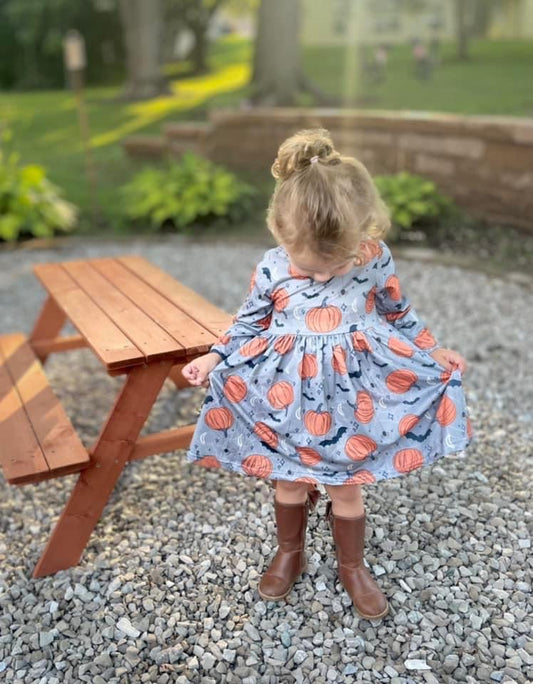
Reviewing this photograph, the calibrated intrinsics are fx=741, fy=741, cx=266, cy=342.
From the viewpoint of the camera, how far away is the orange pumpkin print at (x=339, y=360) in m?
2.01

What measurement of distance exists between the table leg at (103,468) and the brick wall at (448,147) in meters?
4.32

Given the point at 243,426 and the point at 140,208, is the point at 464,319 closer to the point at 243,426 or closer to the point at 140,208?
the point at 243,426

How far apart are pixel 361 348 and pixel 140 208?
18.1 feet

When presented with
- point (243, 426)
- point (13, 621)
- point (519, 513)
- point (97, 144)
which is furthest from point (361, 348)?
point (97, 144)

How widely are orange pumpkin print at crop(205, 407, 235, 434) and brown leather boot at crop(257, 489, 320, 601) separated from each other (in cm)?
29

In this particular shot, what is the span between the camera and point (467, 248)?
5961 millimetres

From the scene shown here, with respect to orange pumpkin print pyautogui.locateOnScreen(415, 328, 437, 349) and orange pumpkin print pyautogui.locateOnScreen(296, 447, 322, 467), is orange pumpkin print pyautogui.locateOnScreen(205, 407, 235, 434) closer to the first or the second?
orange pumpkin print pyautogui.locateOnScreen(296, 447, 322, 467)

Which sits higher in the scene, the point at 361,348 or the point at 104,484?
the point at 361,348

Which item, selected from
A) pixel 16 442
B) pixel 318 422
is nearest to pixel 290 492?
pixel 318 422

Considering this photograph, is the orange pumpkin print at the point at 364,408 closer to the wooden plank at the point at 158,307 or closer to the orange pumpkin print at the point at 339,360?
the orange pumpkin print at the point at 339,360

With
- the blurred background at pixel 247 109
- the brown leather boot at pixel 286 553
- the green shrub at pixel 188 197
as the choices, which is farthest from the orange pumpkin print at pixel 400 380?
the green shrub at pixel 188 197

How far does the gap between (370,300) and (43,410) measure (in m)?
1.30

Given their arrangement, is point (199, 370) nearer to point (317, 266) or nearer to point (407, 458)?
point (317, 266)

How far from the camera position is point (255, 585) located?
7.52 feet
